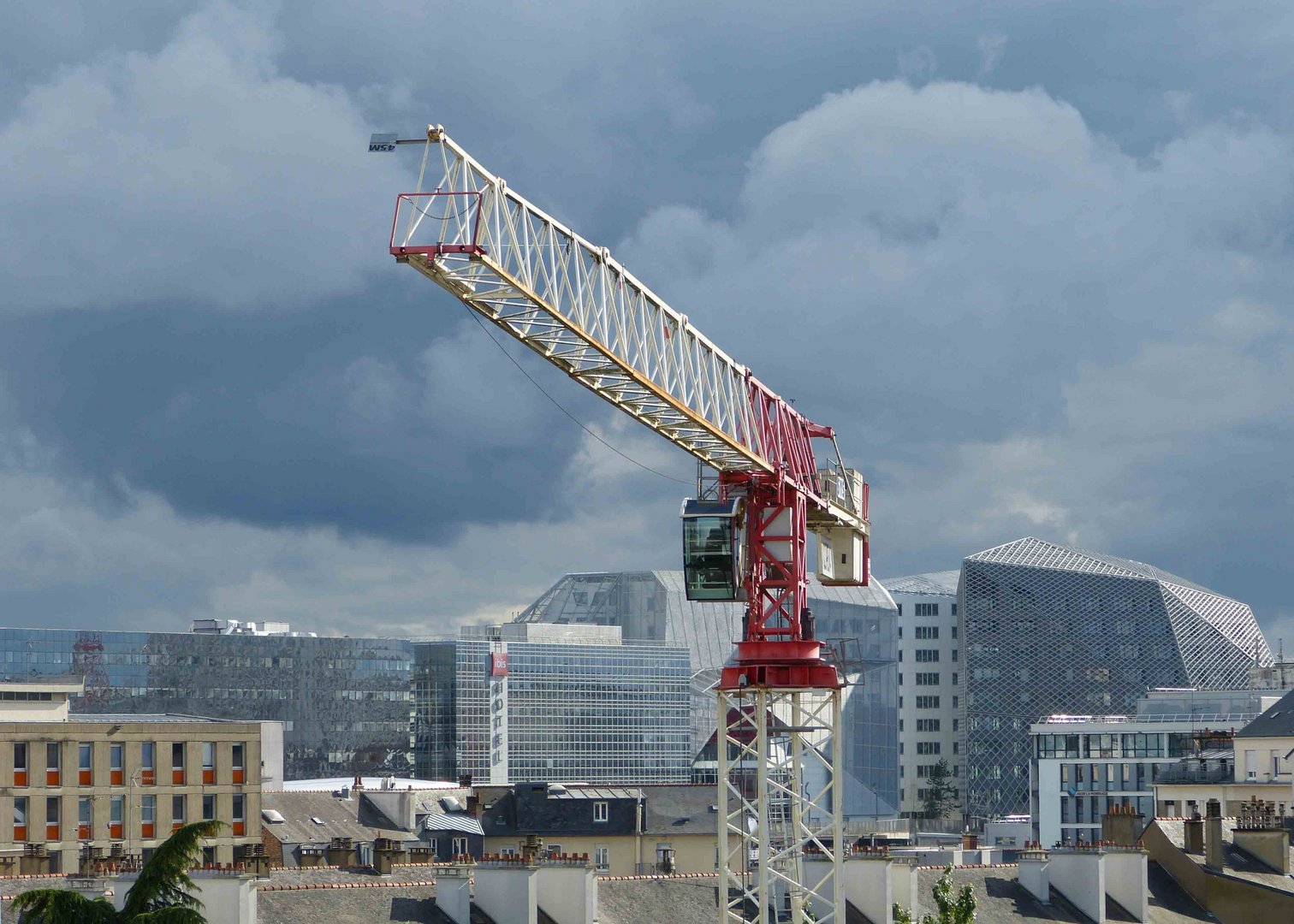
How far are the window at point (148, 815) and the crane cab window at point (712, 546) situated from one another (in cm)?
3759

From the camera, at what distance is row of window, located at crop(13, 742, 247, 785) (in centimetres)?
8612

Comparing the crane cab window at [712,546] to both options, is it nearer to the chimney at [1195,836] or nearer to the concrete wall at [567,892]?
the concrete wall at [567,892]

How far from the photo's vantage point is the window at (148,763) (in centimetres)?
8975

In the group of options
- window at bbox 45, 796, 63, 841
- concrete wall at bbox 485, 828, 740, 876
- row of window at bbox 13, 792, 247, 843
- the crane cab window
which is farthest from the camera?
concrete wall at bbox 485, 828, 740, 876

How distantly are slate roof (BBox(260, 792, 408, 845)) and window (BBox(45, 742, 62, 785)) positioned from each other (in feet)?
36.0

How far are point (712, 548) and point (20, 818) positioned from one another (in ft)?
128

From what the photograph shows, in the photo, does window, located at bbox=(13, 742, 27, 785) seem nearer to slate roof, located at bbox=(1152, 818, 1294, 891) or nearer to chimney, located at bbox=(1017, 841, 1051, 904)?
chimney, located at bbox=(1017, 841, 1051, 904)

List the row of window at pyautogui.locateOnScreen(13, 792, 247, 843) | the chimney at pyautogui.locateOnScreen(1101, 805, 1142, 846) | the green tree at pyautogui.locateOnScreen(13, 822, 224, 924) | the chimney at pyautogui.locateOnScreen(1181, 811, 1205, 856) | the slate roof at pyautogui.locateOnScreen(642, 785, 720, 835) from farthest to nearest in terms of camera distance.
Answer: the slate roof at pyautogui.locateOnScreen(642, 785, 720, 835), the row of window at pyautogui.locateOnScreen(13, 792, 247, 843), the chimney at pyautogui.locateOnScreen(1101, 805, 1142, 846), the chimney at pyautogui.locateOnScreen(1181, 811, 1205, 856), the green tree at pyautogui.locateOnScreen(13, 822, 224, 924)

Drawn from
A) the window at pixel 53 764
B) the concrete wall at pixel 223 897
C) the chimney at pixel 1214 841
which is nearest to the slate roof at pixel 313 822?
the window at pixel 53 764

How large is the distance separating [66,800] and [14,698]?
3931cm

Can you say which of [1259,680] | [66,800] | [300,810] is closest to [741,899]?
[66,800]

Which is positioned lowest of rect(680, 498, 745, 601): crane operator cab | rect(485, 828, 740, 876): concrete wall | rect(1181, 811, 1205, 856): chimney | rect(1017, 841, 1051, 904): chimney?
rect(485, 828, 740, 876): concrete wall

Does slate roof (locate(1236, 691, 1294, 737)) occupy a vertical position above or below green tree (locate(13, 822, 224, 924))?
above

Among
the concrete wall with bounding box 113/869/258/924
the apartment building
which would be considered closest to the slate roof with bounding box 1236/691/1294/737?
the apartment building
